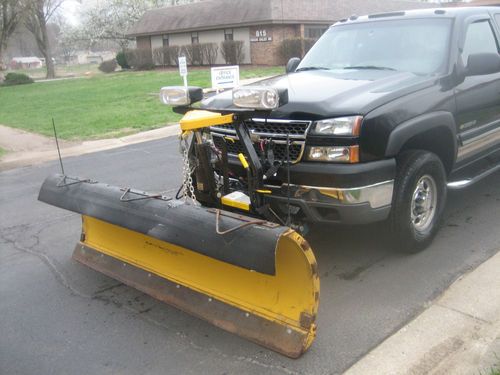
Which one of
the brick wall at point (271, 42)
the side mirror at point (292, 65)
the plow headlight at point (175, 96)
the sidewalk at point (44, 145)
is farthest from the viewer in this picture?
the brick wall at point (271, 42)

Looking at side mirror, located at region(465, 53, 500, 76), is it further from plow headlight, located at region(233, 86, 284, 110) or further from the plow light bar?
the plow light bar

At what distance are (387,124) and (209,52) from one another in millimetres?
31953

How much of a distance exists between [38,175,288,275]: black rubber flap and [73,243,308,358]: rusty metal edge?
19.0 inches

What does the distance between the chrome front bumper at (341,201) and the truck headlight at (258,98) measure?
0.78 meters

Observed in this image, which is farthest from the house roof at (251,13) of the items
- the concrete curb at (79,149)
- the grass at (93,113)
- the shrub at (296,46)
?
the concrete curb at (79,149)

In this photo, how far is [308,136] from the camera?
3893 mm

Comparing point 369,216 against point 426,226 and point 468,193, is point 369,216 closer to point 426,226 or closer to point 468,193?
point 426,226

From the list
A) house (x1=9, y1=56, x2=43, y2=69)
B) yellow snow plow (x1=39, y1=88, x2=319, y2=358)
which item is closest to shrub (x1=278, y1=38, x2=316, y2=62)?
yellow snow plow (x1=39, y1=88, x2=319, y2=358)

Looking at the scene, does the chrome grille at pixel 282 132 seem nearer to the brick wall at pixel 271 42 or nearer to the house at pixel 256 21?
the brick wall at pixel 271 42

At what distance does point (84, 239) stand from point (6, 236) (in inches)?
57.9

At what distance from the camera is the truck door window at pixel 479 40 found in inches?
194

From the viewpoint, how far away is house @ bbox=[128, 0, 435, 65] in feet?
104

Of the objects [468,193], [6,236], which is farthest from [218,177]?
[468,193]

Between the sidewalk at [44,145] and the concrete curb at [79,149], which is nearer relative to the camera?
the concrete curb at [79,149]
